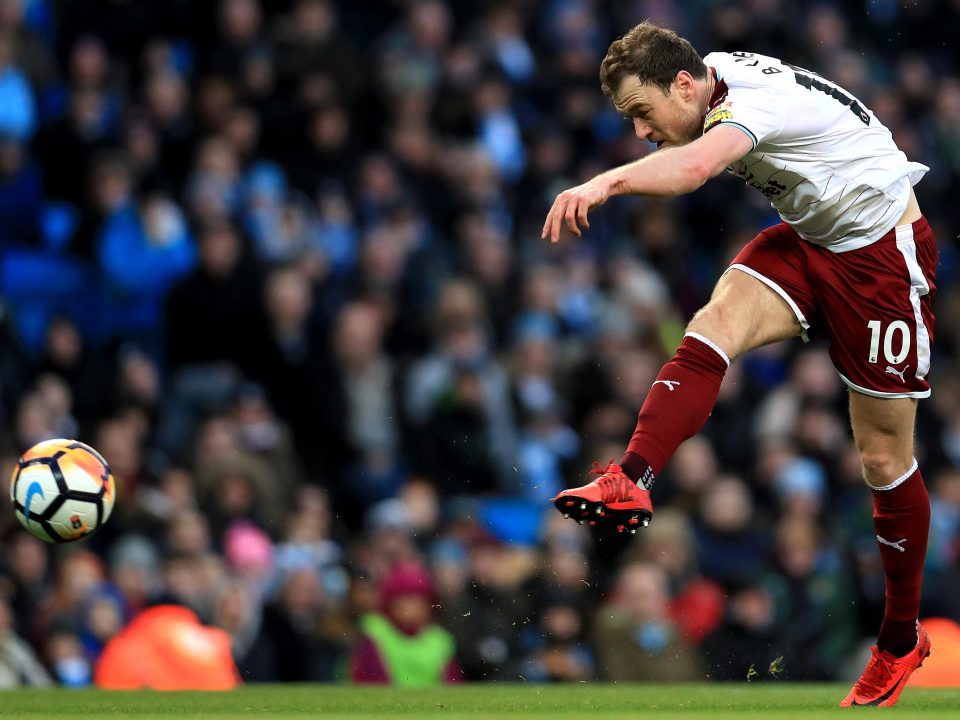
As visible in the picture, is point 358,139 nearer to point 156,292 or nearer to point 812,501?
point 156,292

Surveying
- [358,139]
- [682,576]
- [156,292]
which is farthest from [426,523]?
[358,139]

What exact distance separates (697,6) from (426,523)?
21.5 feet

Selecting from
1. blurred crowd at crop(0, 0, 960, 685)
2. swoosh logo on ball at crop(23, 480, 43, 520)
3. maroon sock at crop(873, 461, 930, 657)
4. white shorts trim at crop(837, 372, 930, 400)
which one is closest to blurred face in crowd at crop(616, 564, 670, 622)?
blurred crowd at crop(0, 0, 960, 685)

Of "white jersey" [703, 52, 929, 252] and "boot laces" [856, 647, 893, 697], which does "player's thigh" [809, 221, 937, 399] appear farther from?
"boot laces" [856, 647, 893, 697]

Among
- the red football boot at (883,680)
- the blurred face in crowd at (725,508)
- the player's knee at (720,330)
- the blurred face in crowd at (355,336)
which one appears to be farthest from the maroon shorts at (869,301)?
the blurred face in crowd at (355,336)

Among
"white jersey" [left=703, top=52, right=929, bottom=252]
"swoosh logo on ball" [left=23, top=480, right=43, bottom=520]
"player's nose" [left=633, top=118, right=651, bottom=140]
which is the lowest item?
"swoosh logo on ball" [left=23, top=480, right=43, bottom=520]

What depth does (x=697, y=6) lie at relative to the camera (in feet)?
49.6

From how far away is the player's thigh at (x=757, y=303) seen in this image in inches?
254

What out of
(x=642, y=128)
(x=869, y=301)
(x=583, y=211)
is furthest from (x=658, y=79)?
(x=869, y=301)

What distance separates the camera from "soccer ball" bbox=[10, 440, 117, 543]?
7043mm

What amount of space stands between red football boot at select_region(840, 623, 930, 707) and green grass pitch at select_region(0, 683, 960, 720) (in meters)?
0.07

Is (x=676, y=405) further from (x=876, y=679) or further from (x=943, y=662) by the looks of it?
(x=943, y=662)

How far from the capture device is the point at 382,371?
36.9ft

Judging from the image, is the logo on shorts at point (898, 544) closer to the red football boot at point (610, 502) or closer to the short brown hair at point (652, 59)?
the red football boot at point (610, 502)
